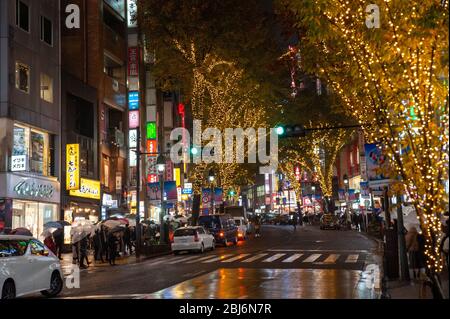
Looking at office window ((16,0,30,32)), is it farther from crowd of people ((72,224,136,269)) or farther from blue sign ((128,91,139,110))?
blue sign ((128,91,139,110))

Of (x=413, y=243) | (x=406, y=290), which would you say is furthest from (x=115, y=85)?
(x=406, y=290)

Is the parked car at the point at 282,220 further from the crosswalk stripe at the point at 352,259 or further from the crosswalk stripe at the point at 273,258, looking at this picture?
the crosswalk stripe at the point at 352,259

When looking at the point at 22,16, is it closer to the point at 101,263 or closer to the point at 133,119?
the point at 101,263

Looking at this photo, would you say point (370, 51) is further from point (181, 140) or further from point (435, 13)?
point (181, 140)

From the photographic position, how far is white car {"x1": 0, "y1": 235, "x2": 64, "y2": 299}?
1391cm

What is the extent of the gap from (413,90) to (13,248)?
993cm

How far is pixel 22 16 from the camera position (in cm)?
3266

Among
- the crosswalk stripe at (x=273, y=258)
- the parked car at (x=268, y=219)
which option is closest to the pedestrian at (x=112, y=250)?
the crosswalk stripe at (x=273, y=258)

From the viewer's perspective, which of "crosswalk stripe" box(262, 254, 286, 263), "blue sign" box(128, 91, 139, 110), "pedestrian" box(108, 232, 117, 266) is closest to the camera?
"crosswalk stripe" box(262, 254, 286, 263)

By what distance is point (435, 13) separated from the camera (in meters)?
9.98

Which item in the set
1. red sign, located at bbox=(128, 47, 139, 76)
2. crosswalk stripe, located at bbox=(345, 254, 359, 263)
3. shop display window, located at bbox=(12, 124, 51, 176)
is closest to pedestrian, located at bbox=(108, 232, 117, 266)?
shop display window, located at bbox=(12, 124, 51, 176)

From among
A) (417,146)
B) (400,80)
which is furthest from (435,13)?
(417,146)

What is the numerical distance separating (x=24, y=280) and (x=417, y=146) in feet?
31.8

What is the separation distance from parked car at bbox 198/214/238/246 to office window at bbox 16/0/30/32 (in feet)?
54.6
